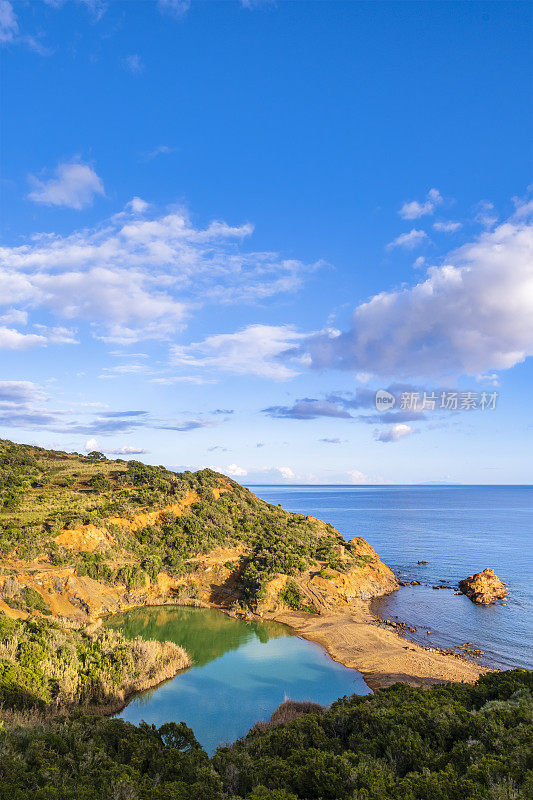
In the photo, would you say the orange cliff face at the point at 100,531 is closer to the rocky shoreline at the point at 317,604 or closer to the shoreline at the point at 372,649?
the rocky shoreline at the point at 317,604

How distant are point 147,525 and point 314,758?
159 ft

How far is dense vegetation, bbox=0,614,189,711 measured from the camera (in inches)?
1049

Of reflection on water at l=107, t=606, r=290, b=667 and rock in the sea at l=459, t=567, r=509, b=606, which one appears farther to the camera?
rock in the sea at l=459, t=567, r=509, b=606

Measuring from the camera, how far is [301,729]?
20688 mm

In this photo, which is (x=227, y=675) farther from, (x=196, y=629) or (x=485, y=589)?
(x=485, y=589)

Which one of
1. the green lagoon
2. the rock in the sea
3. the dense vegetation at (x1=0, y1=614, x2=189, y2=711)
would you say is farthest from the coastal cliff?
the rock in the sea

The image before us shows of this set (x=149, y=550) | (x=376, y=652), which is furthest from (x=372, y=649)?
(x=149, y=550)

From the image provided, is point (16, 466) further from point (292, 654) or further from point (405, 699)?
point (405, 699)

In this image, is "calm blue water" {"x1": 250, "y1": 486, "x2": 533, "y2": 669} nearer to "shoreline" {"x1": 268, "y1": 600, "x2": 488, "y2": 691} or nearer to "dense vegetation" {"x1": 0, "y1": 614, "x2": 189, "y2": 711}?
"shoreline" {"x1": 268, "y1": 600, "x2": 488, "y2": 691}

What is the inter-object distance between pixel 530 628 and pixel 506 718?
128ft

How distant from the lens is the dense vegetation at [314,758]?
45.4 feet

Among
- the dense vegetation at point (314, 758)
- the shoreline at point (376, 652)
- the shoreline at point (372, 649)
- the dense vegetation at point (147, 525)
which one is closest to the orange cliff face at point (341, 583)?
the dense vegetation at point (147, 525)

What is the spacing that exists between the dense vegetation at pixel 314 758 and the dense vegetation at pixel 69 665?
23.3 ft

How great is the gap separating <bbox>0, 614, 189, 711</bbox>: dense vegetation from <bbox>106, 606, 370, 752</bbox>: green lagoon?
1.62m
